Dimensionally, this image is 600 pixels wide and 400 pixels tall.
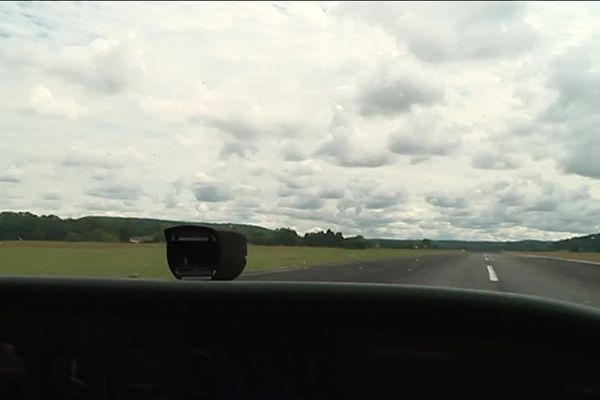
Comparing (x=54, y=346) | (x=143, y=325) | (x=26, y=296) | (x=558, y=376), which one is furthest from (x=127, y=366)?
(x=558, y=376)

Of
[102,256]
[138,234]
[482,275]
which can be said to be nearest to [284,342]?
[138,234]

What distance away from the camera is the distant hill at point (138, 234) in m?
4.95

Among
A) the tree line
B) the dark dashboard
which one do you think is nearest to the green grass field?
the tree line

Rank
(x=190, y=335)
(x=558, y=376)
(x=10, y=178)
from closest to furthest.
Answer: (x=558, y=376) < (x=190, y=335) < (x=10, y=178)

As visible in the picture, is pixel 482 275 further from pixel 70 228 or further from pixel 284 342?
pixel 284 342

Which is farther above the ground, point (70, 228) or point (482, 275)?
point (70, 228)

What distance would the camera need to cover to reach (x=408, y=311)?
2.48m

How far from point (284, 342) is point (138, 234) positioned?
2667 mm

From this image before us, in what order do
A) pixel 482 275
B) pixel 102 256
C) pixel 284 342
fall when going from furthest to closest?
1. pixel 482 275
2. pixel 102 256
3. pixel 284 342

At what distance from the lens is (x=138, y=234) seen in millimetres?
5184

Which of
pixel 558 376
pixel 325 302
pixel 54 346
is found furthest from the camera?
pixel 54 346

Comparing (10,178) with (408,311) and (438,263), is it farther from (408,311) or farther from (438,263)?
(438,263)

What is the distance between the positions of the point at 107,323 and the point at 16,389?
559 millimetres

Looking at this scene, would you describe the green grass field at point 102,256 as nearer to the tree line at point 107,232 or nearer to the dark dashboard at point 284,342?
the tree line at point 107,232
